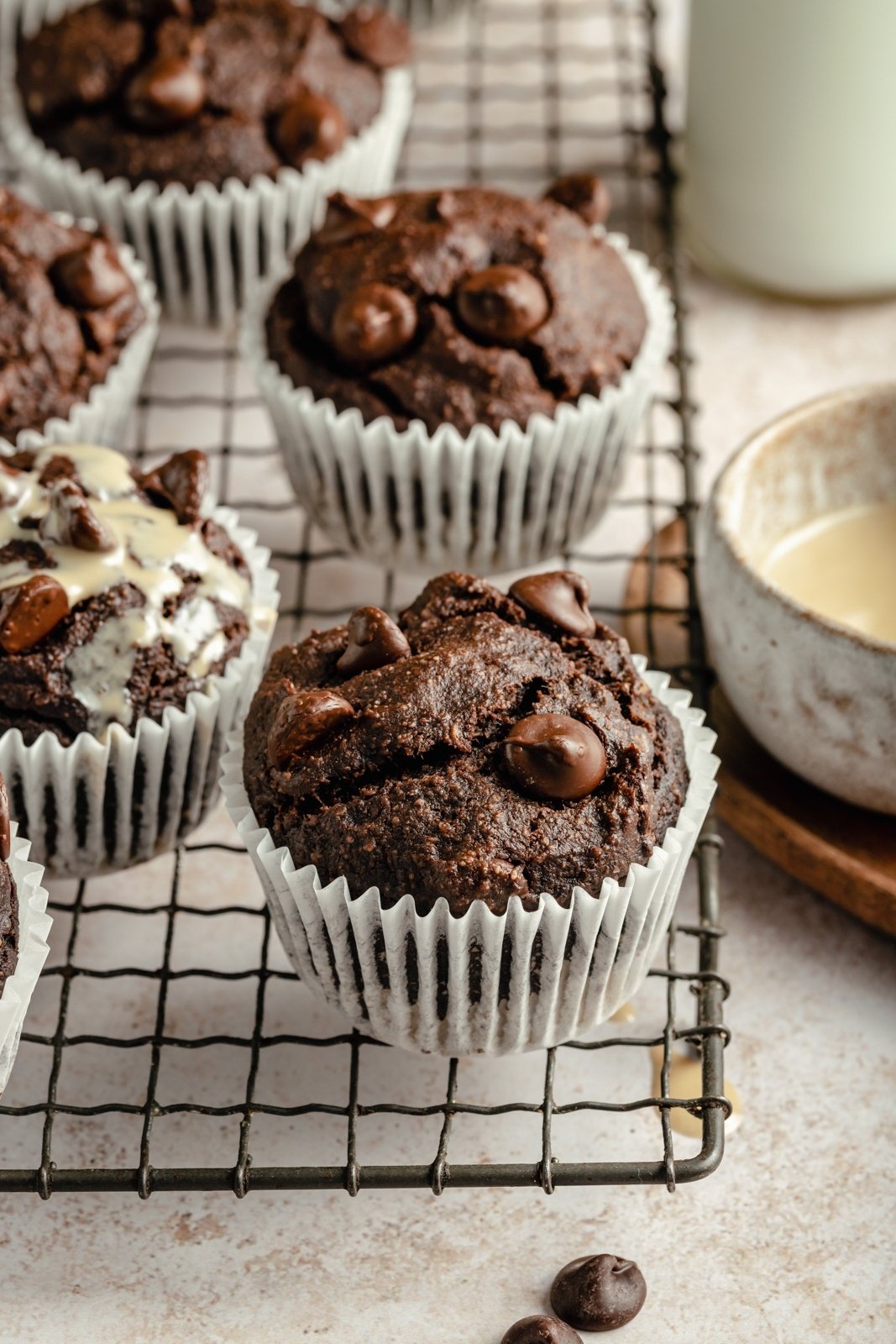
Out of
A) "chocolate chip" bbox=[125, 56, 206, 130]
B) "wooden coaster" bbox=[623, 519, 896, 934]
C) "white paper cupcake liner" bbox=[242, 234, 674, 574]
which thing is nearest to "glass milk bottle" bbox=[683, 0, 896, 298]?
"white paper cupcake liner" bbox=[242, 234, 674, 574]

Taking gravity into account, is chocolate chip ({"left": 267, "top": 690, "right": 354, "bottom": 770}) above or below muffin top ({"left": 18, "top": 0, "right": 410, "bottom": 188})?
below

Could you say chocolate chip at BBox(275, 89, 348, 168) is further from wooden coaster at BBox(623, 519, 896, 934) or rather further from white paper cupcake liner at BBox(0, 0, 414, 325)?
wooden coaster at BBox(623, 519, 896, 934)

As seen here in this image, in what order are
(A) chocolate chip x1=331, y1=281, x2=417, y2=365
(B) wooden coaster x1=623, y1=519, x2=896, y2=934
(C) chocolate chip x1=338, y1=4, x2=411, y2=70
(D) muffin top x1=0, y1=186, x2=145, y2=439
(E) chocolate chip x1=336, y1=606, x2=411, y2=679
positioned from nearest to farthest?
(E) chocolate chip x1=336, y1=606, x2=411, y2=679
(B) wooden coaster x1=623, y1=519, x2=896, y2=934
(A) chocolate chip x1=331, y1=281, x2=417, y2=365
(D) muffin top x1=0, y1=186, x2=145, y2=439
(C) chocolate chip x1=338, y1=4, x2=411, y2=70

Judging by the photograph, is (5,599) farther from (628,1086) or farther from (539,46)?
(539,46)

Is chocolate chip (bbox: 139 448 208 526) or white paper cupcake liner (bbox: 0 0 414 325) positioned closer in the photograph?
chocolate chip (bbox: 139 448 208 526)

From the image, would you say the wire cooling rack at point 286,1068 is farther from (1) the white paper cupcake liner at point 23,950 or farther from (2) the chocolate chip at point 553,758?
(2) the chocolate chip at point 553,758

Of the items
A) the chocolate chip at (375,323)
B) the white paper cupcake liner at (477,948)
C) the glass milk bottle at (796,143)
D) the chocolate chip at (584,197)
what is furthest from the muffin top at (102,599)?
the glass milk bottle at (796,143)

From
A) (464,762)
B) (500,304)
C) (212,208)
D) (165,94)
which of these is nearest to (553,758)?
(464,762)

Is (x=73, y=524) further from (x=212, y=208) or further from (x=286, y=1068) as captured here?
(x=212, y=208)

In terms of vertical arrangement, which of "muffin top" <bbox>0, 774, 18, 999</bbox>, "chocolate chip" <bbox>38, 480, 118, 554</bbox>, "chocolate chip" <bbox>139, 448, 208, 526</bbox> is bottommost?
"muffin top" <bbox>0, 774, 18, 999</bbox>

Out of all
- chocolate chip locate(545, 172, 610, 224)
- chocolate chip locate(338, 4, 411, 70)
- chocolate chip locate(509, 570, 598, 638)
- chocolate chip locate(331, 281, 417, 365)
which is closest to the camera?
chocolate chip locate(509, 570, 598, 638)
